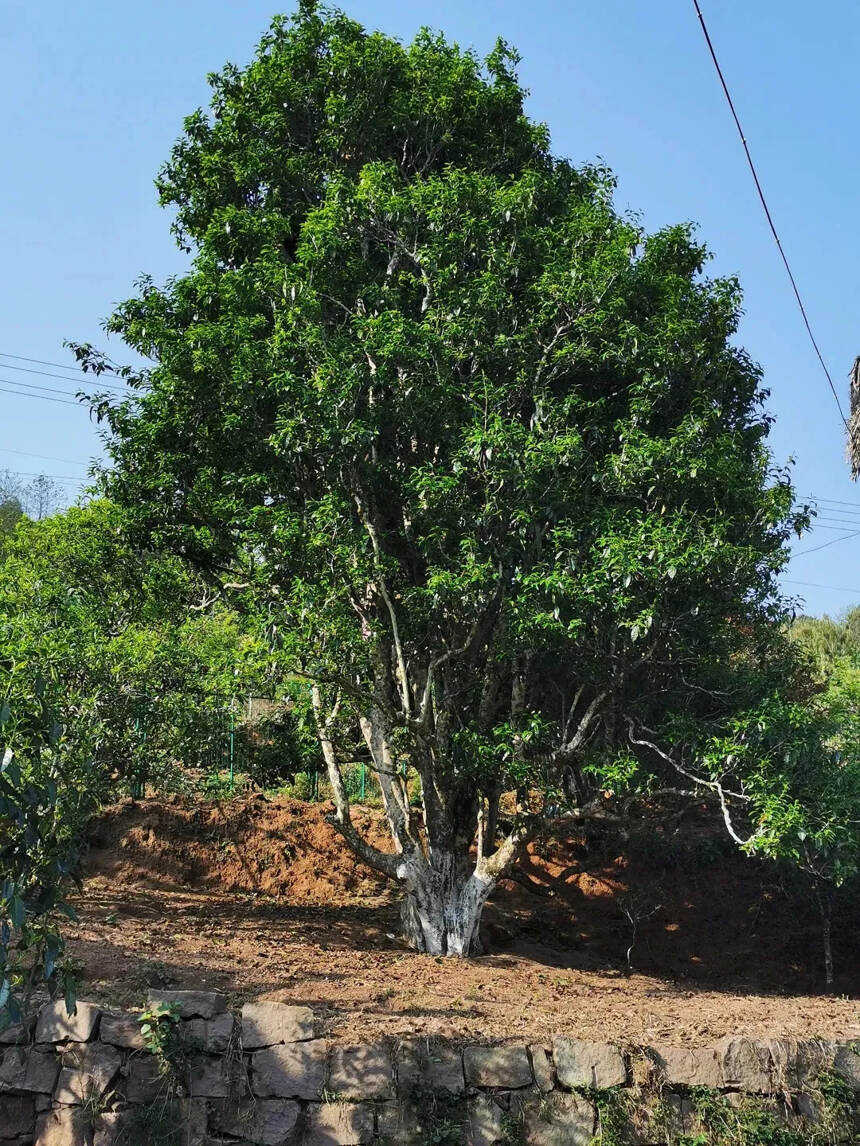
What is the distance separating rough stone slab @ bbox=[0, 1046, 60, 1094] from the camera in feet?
19.2

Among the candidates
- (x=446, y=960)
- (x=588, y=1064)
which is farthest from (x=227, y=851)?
(x=588, y=1064)

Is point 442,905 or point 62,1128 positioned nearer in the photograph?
point 62,1128

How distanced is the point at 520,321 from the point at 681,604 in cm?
300

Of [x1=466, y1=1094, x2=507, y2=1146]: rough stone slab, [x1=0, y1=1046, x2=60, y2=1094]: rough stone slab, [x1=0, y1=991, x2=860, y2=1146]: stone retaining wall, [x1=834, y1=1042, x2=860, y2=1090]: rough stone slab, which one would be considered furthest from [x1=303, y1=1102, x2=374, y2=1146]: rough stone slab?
[x1=834, y1=1042, x2=860, y2=1090]: rough stone slab

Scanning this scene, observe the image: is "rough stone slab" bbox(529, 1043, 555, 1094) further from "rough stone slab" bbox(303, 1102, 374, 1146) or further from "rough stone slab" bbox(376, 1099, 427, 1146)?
"rough stone slab" bbox(303, 1102, 374, 1146)

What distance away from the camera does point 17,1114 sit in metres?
5.89

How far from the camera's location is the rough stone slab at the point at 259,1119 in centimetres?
572

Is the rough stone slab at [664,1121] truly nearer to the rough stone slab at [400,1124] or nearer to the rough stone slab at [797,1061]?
the rough stone slab at [797,1061]

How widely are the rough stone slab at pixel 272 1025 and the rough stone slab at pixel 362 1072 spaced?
244mm

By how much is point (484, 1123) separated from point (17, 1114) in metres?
2.81

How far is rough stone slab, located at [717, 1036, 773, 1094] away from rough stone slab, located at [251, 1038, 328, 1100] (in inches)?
99.0

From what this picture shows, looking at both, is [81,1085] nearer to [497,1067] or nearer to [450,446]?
[497,1067]

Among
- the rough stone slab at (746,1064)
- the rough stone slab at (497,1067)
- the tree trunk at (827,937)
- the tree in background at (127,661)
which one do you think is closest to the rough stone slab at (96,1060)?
the tree in background at (127,661)

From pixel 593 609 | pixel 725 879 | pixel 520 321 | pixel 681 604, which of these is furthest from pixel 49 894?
pixel 725 879
